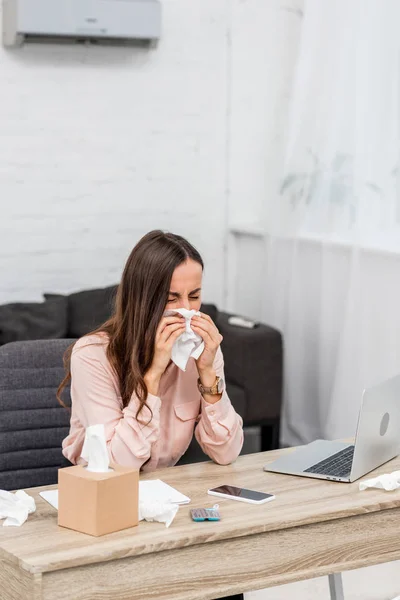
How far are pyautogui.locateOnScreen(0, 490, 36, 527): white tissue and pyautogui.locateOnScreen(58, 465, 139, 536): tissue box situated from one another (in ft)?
0.29

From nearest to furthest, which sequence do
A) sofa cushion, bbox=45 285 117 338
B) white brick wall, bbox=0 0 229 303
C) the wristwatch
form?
1. the wristwatch
2. sofa cushion, bbox=45 285 117 338
3. white brick wall, bbox=0 0 229 303

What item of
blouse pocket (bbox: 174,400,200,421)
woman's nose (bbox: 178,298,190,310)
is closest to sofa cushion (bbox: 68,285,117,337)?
blouse pocket (bbox: 174,400,200,421)

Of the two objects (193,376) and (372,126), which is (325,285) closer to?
(372,126)

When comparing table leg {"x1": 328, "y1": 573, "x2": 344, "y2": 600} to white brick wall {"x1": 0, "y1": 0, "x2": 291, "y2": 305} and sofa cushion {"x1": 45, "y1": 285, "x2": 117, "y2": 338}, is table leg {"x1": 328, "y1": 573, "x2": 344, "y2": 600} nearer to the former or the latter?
sofa cushion {"x1": 45, "y1": 285, "x2": 117, "y2": 338}

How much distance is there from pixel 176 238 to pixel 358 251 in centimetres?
191

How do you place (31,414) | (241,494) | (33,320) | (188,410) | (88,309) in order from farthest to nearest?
1. (88,309)
2. (33,320)
3. (31,414)
4. (188,410)
5. (241,494)

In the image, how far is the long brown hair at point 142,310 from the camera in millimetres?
2365

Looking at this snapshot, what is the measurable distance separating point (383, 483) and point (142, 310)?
709mm

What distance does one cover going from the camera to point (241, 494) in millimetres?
2084

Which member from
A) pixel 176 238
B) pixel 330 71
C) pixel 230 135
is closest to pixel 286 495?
pixel 176 238

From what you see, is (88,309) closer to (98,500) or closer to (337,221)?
(337,221)

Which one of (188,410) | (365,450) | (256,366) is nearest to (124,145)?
(256,366)

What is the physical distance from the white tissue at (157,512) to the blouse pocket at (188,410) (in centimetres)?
59

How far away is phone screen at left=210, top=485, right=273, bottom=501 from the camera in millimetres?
2064
